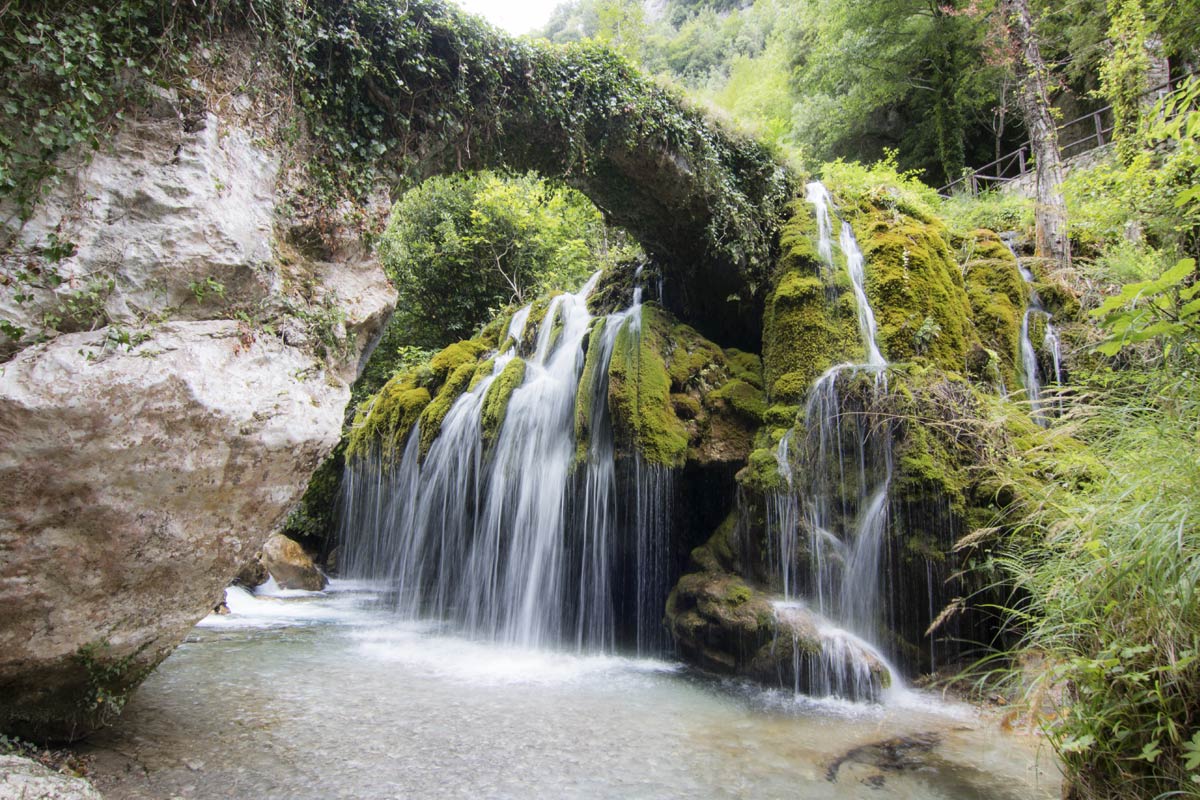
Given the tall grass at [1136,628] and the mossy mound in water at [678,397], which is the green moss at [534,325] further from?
the tall grass at [1136,628]

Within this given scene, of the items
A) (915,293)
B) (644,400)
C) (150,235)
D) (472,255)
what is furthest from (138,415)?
(472,255)

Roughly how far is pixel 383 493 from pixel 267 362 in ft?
25.1

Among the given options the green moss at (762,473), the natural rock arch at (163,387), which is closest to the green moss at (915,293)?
the green moss at (762,473)

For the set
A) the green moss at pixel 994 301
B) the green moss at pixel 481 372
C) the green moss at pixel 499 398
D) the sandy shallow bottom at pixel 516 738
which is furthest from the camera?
the green moss at pixel 481 372

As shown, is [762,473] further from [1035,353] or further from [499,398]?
[1035,353]

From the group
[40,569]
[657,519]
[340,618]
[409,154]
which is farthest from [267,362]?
[340,618]

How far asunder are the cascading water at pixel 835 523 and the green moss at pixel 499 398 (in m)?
3.82

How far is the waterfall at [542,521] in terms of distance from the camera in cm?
705

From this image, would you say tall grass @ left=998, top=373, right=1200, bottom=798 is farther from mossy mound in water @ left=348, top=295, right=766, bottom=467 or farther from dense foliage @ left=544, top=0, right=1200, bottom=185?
dense foliage @ left=544, top=0, right=1200, bottom=185

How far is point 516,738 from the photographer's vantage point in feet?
13.7

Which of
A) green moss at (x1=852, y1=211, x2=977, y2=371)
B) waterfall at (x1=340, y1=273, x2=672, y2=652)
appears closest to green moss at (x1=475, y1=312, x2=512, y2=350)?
waterfall at (x1=340, y1=273, x2=672, y2=652)

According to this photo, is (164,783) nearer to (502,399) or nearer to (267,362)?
→ (267,362)

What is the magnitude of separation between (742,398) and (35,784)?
6.48 meters

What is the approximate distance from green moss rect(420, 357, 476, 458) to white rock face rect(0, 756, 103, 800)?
22.7 feet
